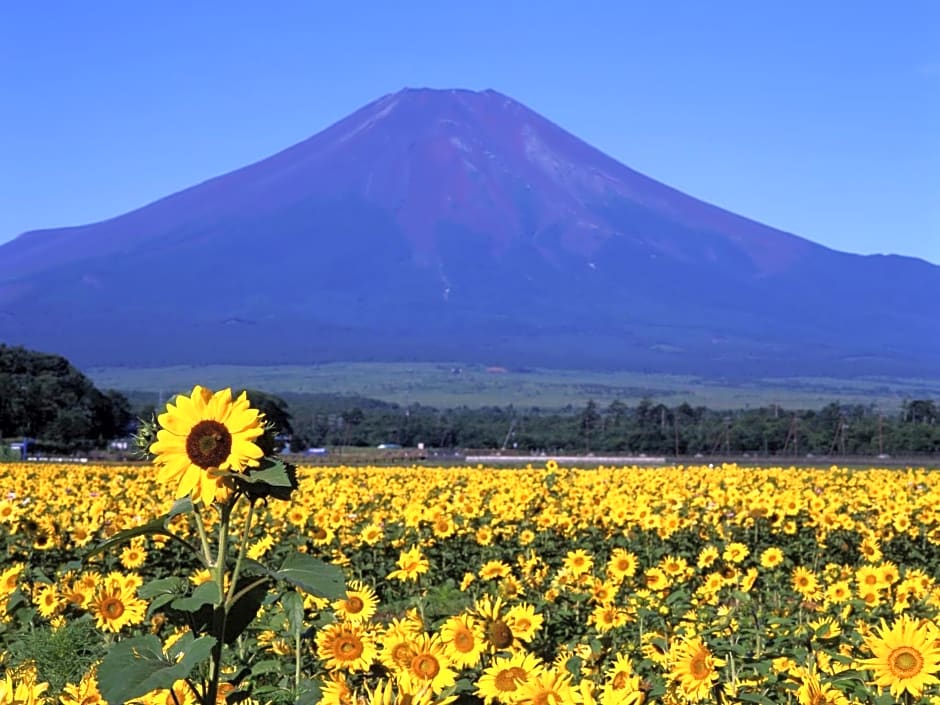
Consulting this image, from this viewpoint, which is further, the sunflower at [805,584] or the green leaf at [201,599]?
the sunflower at [805,584]

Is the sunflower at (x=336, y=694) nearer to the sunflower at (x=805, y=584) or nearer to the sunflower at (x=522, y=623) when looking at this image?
the sunflower at (x=522, y=623)

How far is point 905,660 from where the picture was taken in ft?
13.0

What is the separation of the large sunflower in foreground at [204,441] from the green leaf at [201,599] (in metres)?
0.20

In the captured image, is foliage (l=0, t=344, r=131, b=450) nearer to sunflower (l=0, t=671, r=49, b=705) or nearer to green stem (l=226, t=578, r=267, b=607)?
green stem (l=226, t=578, r=267, b=607)

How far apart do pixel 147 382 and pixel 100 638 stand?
6916 inches

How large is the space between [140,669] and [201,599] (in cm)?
21

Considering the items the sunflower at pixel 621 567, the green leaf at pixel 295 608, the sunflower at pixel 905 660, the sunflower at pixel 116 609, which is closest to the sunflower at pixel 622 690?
the sunflower at pixel 905 660

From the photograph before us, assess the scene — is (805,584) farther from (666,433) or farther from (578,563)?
(666,433)

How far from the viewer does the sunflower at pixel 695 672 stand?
4469mm

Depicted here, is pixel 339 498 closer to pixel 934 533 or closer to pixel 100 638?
pixel 934 533

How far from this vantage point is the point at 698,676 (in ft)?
14.8

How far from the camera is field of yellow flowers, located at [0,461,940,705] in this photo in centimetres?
400

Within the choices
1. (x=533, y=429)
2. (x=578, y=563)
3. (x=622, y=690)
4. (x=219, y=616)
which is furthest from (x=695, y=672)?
(x=533, y=429)

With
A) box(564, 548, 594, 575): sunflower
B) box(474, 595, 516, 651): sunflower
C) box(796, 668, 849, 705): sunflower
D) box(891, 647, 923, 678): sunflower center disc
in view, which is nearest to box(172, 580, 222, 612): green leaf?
box(474, 595, 516, 651): sunflower
